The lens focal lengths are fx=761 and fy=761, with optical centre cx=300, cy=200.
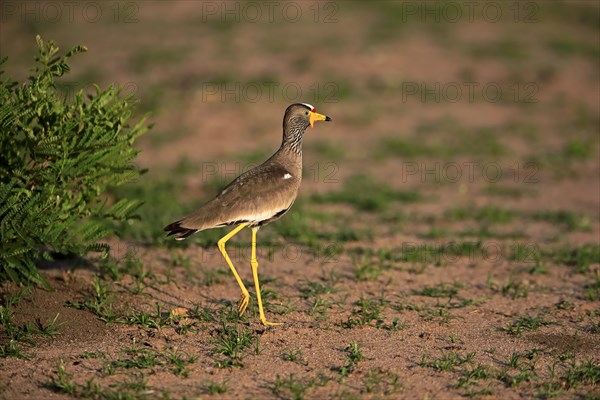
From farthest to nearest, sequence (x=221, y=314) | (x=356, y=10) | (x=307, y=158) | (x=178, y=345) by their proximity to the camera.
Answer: (x=356, y=10) → (x=307, y=158) → (x=221, y=314) → (x=178, y=345)

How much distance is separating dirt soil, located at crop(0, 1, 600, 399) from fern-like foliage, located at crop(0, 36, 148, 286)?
546mm

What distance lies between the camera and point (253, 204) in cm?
635

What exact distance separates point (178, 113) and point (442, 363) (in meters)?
9.94

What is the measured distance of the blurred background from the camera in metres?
12.1

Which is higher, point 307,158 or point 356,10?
point 356,10

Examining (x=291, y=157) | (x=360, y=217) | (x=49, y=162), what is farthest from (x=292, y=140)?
(x=360, y=217)

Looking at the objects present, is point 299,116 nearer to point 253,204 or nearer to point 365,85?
point 253,204

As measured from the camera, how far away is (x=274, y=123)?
14508 mm

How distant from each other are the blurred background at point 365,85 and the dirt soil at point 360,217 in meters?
0.06

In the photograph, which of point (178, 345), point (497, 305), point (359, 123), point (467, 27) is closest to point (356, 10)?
point (467, 27)

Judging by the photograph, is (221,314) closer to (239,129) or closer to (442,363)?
(442,363)

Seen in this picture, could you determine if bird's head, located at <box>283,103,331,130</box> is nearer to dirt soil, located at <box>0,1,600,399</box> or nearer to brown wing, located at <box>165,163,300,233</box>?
brown wing, located at <box>165,163,300,233</box>

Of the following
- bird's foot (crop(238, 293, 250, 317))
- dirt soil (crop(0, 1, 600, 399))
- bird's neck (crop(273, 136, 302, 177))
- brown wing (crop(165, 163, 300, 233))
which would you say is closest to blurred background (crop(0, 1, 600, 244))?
dirt soil (crop(0, 1, 600, 399))

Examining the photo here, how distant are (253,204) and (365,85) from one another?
32.8 ft
